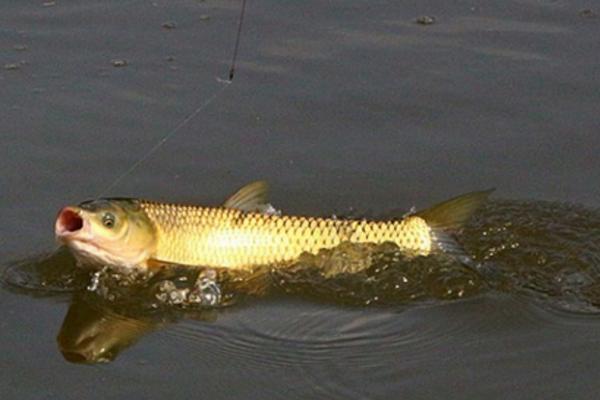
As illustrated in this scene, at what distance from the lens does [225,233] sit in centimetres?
516

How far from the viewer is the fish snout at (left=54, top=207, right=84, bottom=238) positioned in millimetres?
5059

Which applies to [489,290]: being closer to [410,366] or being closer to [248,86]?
[410,366]

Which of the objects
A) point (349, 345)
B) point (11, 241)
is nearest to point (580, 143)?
point (349, 345)

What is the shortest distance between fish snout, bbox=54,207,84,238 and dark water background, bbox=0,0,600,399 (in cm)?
26

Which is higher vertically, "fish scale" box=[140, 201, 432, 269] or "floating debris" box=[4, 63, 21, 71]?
"fish scale" box=[140, 201, 432, 269]

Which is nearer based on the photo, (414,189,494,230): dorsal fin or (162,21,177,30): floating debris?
(414,189,494,230): dorsal fin

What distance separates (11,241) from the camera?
5.52 metres

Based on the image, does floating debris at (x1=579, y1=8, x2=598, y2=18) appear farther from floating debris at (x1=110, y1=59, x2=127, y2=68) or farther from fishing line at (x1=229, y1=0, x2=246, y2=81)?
floating debris at (x1=110, y1=59, x2=127, y2=68)

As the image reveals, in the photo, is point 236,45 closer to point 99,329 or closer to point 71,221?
point 71,221

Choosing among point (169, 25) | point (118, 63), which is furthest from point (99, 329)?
point (169, 25)

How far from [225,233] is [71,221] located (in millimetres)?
547

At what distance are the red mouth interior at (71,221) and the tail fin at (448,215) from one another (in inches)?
47.3

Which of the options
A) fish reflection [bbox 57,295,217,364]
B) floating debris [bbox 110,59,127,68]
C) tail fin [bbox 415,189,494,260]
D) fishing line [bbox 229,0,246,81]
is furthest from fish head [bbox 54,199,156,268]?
floating debris [bbox 110,59,127,68]

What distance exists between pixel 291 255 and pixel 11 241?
113 centimetres
